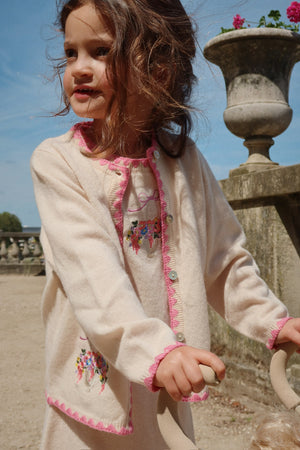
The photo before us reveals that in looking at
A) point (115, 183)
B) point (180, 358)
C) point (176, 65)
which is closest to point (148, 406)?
point (180, 358)

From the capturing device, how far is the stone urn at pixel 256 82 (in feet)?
12.6

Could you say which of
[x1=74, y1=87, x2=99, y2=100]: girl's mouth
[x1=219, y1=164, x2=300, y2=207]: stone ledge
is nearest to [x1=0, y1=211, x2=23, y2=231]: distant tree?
[x1=219, y1=164, x2=300, y2=207]: stone ledge

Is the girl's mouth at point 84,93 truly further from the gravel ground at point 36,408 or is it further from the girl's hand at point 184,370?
the gravel ground at point 36,408

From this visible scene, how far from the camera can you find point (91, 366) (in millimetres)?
1412

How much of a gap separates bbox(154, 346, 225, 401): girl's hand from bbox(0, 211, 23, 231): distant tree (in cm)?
2197

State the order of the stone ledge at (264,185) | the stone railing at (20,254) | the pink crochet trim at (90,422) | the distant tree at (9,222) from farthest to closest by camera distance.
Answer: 1. the distant tree at (9,222)
2. the stone railing at (20,254)
3. the stone ledge at (264,185)
4. the pink crochet trim at (90,422)

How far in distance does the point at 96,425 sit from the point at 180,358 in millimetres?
471

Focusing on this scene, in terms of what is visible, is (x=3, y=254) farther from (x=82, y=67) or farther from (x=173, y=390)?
A: (x=173, y=390)

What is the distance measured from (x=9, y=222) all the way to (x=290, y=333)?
2205 centimetres

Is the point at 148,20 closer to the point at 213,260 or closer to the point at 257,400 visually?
the point at 213,260

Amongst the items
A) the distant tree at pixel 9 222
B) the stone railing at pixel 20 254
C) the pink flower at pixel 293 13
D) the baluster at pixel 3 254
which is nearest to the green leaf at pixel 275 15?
the pink flower at pixel 293 13

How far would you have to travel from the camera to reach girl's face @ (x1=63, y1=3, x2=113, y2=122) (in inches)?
58.8

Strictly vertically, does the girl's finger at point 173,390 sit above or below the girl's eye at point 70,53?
below

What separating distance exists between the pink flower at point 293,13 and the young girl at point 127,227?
2612mm
